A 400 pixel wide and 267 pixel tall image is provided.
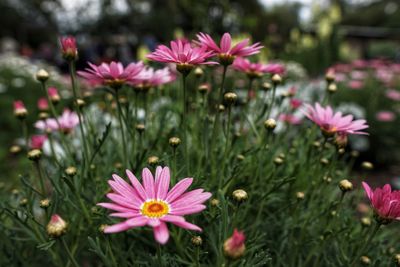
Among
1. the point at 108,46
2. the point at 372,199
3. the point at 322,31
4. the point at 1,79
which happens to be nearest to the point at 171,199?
the point at 372,199

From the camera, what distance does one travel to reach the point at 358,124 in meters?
0.96

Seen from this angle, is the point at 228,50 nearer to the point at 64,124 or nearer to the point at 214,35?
the point at 64,124

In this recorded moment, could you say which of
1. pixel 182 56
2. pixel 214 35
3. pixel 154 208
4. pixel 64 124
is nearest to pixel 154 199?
pixel 154 208

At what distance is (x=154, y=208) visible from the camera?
677 mm

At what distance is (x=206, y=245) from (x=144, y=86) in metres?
0.52

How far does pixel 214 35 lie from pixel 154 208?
4.09m

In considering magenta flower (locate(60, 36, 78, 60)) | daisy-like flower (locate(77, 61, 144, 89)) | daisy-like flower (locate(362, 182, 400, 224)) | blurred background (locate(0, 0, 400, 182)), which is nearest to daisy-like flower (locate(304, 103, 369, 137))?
daisy-like flower (locate(362, 182, 400, 224))

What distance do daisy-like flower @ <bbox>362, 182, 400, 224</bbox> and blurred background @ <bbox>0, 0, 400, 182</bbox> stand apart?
2.79 metres

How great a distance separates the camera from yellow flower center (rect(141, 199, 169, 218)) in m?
0.65

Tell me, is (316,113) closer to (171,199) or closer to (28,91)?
(171,199)

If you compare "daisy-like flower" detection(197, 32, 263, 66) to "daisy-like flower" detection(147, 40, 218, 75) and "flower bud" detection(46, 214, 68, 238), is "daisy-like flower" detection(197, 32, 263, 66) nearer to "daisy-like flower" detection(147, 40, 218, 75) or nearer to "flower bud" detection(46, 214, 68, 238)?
"daisy-like flower" detection(147, 40, 218, 75)

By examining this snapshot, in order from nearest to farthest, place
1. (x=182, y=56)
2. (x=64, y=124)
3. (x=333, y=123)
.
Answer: (x=182, y=56) < (x=333, y=123) < (x=64, y=124)

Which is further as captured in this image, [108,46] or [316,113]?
[108,46]

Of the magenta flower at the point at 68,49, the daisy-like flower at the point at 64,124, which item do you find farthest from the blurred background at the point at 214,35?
the magenta flower at the point at 68,49
